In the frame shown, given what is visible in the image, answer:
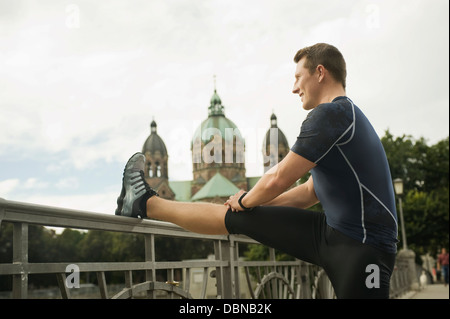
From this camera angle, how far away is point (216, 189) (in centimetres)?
9806

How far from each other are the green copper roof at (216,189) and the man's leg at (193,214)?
9270 cm

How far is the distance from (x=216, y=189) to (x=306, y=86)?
9530cm

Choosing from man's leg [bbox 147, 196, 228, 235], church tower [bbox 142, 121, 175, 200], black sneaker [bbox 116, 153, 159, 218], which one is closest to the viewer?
man's leg [bbox 147, 196, 228, 235]

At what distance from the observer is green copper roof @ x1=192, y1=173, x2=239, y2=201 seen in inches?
3816

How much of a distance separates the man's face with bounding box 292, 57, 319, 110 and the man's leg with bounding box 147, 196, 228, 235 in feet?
2.43

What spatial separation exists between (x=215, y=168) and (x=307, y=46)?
10260 cm

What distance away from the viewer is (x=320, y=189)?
2756 mm

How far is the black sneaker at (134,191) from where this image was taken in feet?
10.6

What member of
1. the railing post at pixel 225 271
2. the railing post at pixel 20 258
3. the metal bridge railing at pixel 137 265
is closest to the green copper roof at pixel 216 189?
the metal bridge railing at pixel 137 265

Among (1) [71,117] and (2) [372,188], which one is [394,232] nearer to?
(2) [372,188]

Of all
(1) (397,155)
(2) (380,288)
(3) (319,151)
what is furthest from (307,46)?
(1) (397,155)

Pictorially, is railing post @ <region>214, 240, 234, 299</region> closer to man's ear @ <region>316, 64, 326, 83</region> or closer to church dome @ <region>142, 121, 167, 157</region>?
man's ear @ <region>316, 64, 326, 83</region>

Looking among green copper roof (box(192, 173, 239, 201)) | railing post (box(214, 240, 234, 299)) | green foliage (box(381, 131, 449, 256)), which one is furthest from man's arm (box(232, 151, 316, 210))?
green copper roof (box(192, 173, 239, 201))

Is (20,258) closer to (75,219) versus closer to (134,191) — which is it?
(75,219)
